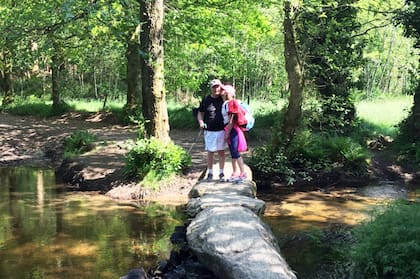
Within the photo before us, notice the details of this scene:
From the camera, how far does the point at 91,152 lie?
13953 mm

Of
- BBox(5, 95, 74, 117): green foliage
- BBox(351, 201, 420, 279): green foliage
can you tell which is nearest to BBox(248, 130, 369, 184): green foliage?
BBox(351, 201, 420, 279): green foliage

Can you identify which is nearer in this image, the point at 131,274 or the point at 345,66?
the point at 131,274

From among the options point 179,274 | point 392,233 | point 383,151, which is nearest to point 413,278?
point 392,233

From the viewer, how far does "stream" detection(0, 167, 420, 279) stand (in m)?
6.63

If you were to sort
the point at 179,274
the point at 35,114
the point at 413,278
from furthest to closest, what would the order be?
the point at 35,114 < the point at 179,274 < the point at 413,278

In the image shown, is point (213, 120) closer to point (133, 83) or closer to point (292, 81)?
point (292, 81)

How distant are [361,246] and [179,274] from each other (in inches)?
81.6

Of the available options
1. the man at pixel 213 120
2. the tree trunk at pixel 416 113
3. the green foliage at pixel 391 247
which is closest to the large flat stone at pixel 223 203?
the man at pixel 213 120

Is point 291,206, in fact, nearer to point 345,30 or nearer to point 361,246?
point 361,246

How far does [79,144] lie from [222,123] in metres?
7.63

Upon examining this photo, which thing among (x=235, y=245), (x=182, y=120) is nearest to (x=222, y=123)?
(x=235, y=245)

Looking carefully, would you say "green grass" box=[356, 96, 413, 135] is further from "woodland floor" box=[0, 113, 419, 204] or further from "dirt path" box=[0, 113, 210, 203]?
"dirt path" box=[0, 113, 210, 203]

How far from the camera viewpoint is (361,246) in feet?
17.7

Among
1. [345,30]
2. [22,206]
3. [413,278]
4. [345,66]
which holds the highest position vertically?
[345,30]
